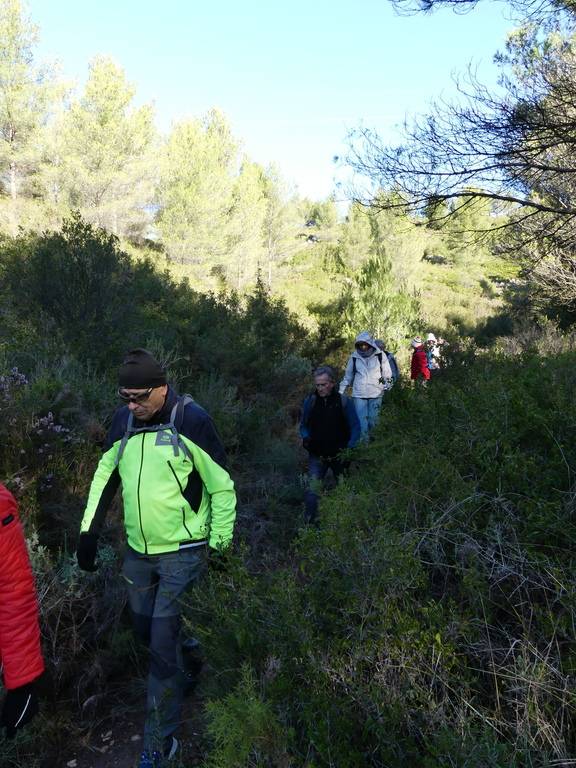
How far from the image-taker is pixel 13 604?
6.19ft

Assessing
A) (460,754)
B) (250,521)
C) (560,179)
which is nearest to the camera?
(460,754)

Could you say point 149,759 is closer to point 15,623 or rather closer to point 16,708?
point 16,708

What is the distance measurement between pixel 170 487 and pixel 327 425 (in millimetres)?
2562

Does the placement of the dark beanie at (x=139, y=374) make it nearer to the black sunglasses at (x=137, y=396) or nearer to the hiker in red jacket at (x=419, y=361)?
the black sunglasses at (x=137, y=396)

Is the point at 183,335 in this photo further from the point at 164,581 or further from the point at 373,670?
the point at 373,670

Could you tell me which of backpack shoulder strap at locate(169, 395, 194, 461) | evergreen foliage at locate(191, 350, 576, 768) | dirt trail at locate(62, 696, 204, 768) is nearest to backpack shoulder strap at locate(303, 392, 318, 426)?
evergreen foliage at locate(191, 350, 576, 768)

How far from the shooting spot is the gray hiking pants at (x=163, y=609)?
8.49ft

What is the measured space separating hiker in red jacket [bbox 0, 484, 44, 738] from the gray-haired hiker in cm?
318

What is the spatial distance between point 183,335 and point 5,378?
5.01 m

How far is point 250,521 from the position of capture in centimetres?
493

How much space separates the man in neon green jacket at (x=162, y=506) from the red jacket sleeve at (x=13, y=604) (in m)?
0.73

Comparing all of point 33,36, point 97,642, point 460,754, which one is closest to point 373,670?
point 460,754

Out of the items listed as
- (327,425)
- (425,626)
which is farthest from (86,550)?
(327,425)

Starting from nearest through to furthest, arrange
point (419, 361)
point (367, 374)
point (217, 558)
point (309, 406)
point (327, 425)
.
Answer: point (217, 558)
point (327, 425)
point (309, 406)
point (367, 374)
point (419, 361)
